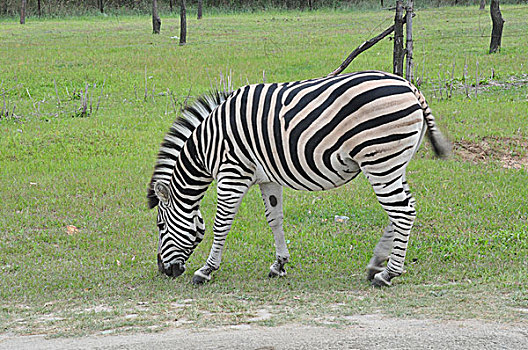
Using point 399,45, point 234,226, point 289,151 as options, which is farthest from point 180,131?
point 399,45

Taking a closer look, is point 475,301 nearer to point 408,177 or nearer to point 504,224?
point 504,224

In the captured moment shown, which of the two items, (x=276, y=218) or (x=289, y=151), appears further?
(x=276, y=218)

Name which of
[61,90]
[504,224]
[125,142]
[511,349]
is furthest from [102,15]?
[511,349]

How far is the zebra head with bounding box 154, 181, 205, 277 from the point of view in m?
6.35

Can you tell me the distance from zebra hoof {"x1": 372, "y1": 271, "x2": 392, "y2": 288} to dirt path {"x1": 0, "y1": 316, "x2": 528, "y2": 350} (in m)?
1.45

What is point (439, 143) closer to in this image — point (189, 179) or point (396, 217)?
point (396, 217)

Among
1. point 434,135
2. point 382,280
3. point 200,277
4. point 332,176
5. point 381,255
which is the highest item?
point 434,135

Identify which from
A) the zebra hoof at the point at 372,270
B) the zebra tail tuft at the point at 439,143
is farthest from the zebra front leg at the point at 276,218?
the zebra tail tuft at the point at 439,143

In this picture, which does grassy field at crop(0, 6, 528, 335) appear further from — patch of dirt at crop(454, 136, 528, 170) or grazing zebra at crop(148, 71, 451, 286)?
grazing zebra at crop(148, 71, 451, 286)

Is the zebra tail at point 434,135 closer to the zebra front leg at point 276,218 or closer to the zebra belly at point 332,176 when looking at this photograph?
the zebra belly at point 332,176

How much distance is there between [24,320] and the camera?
16.9 feet

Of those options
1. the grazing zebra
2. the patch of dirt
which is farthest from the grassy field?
the grazing zebra

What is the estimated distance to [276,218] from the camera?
6.38m

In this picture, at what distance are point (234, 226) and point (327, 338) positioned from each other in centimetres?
441
